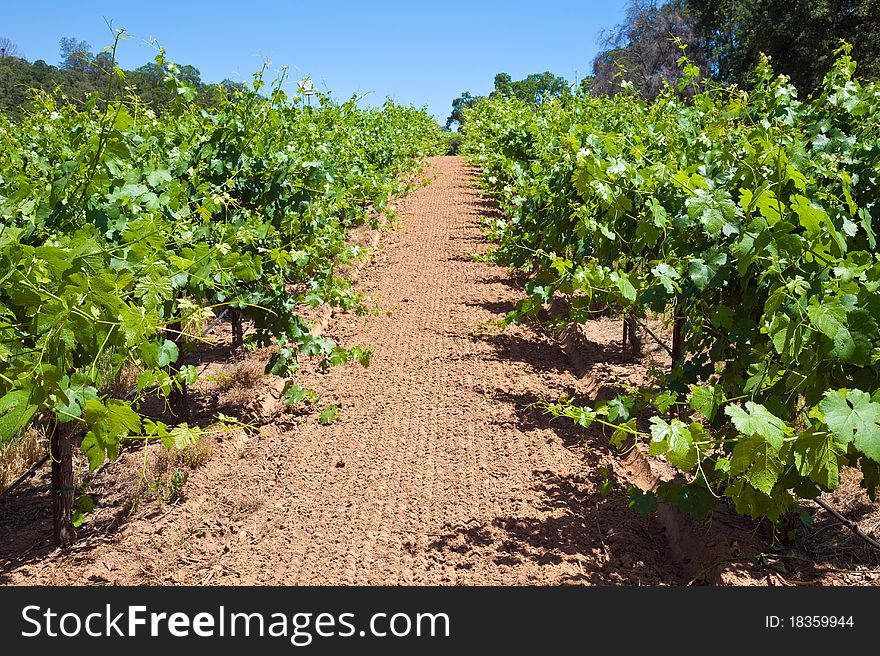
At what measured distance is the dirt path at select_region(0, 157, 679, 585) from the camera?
126 inches

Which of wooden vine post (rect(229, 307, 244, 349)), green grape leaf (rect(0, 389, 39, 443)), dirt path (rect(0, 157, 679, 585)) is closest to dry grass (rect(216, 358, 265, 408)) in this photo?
dirt path (rect(0, 157, 679, 585))

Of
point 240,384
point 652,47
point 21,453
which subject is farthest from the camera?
point 652,47

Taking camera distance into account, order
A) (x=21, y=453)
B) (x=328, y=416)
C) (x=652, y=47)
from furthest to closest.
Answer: (x=652, y=47), (x=328, y=416), (x=21, y=453)

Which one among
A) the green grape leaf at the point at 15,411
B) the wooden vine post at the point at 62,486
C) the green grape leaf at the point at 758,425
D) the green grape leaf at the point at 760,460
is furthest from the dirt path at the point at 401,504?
the green grape leaf at the point at 15,411

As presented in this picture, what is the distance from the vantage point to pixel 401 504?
3.72 metres

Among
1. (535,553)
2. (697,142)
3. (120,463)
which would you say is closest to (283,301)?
(120,463)

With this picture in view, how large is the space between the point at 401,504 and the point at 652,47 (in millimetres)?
31515

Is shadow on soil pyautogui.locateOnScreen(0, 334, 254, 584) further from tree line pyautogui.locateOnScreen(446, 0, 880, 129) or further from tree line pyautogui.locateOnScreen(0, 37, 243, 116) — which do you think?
tree line pyautogui.locateOnScreen(446, 0, 880, 129)

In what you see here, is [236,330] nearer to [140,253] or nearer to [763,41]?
[140,253]

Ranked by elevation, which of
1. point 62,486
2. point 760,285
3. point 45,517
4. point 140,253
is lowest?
point 45,517

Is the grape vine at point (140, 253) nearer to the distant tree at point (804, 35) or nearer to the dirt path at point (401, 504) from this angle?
the dirt path at point (401, 504)

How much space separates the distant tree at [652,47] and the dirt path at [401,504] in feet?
80.3

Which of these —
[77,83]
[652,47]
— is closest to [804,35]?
[652,47]

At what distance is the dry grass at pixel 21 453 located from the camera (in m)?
4.14
